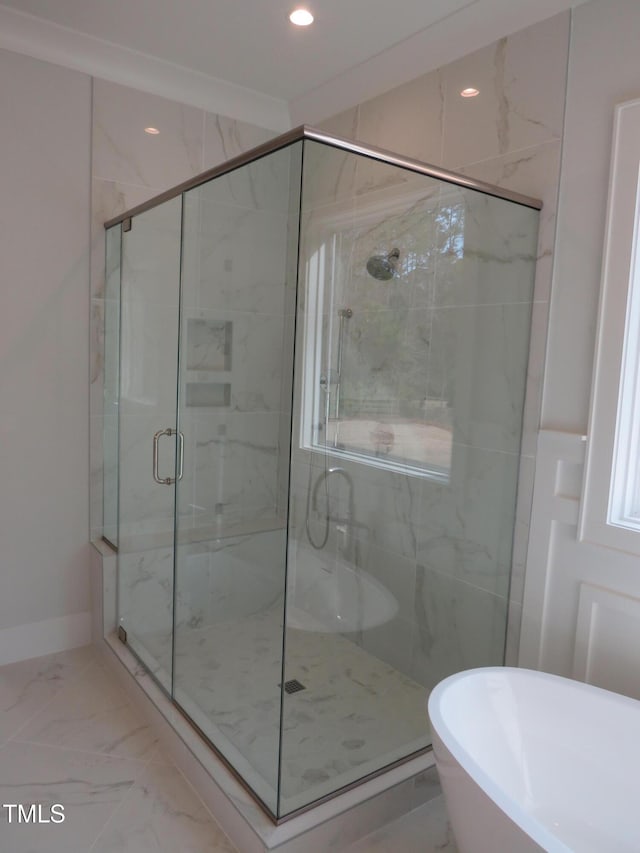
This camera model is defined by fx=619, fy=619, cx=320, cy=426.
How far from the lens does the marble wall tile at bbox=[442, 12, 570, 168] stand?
79.5 inches

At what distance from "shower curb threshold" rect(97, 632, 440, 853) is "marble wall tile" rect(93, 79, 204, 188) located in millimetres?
2296

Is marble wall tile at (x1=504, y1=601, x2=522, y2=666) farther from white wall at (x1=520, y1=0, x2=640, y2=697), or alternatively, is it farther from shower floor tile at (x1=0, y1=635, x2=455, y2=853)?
shower floor tile at (x1=0, y1=635, x2=455, y2=853)

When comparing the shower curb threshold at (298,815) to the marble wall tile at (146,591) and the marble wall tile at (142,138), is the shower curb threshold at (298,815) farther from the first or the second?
the marble wall tile at (142,138)

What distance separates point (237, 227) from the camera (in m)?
2.22

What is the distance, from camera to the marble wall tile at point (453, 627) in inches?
88.7

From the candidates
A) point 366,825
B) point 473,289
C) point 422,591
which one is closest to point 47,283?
point 473,289

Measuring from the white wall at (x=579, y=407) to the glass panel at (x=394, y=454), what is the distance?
13 cm

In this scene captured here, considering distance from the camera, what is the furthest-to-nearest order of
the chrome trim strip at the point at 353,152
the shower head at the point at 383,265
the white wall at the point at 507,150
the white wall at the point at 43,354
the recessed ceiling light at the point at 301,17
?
the white wall at the point at 43,354 < the recessed ceiling light at the point at 301,17 < the white wall at the point at 507,150 < the shower head at the point at 383,265 < the chrome trim strip at the point at 353,152

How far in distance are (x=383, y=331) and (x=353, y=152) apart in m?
0.56

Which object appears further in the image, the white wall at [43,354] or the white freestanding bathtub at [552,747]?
the white wall at [43,354]

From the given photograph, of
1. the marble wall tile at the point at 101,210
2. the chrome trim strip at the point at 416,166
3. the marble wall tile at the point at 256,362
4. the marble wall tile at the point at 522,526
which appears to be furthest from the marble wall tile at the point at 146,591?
the chrome trim strip at the point at 416,166

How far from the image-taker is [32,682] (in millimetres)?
2592

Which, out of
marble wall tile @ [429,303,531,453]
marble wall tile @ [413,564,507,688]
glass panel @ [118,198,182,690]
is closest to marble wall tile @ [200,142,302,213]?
glass panel @ [118,198,182,690]

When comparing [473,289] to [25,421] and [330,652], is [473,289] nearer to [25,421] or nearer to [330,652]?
[330,652]
